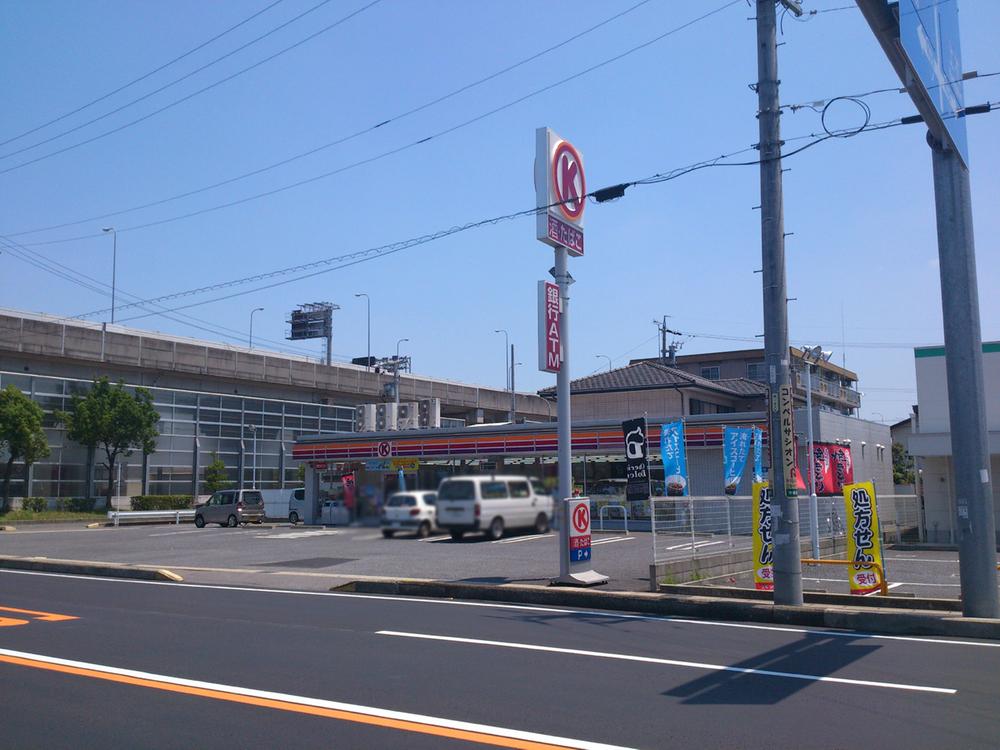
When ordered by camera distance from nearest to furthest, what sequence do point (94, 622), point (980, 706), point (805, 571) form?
point (980, 706) → point (94, 622) → point (805, 571)

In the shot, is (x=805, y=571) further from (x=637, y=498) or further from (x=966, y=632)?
(x=966, y=632)

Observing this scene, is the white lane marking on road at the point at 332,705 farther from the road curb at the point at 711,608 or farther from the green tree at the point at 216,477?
the green tree at the point at 216,477

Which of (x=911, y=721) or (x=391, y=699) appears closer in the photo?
(x=911, y=721)

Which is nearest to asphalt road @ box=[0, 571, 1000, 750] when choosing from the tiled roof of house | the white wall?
the white wall

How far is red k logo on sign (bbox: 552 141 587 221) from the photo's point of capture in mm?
17328

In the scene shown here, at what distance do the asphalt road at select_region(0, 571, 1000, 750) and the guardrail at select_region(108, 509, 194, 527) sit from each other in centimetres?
3556

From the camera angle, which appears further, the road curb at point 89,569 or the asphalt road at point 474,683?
the road curb at point 89,569

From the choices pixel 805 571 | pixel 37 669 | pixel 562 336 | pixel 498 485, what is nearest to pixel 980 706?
pixel 498 485

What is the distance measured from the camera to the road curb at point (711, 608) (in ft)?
38.2

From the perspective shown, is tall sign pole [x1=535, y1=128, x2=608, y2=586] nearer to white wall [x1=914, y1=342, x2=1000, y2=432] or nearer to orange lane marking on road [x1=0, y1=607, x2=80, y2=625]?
orange lane marking on road [x1=0, y1=607, x2=80, y2=625]

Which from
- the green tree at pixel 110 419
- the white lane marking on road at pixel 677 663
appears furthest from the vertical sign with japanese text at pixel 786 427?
the green tree at pixel 110 419

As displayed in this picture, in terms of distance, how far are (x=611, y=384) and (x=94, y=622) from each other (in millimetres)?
39513

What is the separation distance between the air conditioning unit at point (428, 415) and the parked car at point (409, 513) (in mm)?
2974

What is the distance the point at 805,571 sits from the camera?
20703mm
